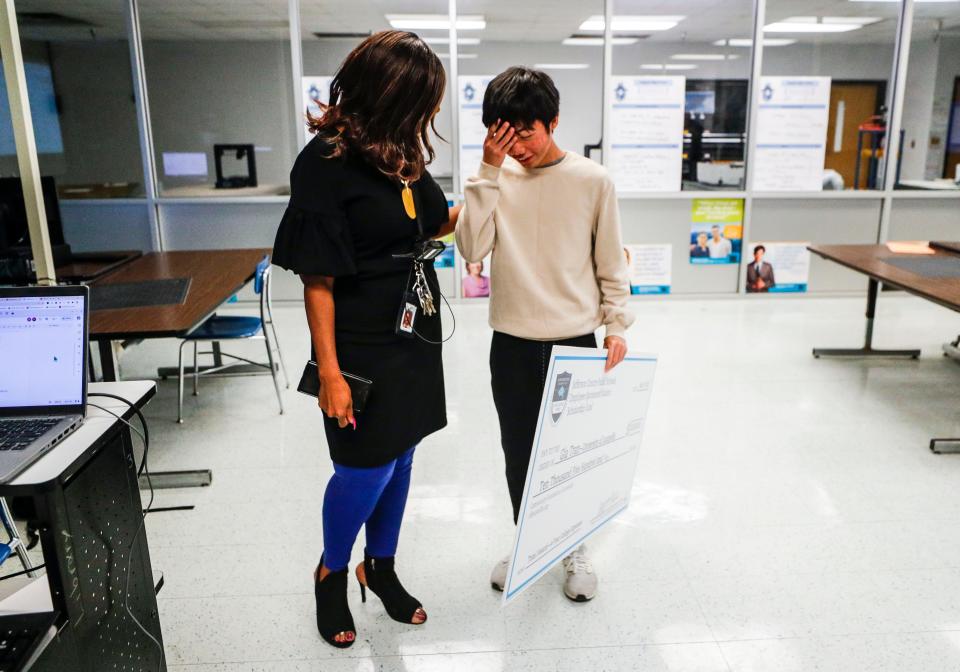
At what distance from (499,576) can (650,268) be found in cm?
422

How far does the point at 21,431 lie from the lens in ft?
4.57

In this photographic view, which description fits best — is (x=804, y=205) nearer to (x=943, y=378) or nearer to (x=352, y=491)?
(x=943, y=378)

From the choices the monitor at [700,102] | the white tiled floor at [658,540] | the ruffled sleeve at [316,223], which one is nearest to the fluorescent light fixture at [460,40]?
the monitor at [700,102]

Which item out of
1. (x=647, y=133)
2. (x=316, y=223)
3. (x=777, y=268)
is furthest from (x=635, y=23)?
(x=316, y=223)

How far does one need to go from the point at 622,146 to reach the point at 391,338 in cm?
447

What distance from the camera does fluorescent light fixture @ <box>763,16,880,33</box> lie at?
559 centimetres

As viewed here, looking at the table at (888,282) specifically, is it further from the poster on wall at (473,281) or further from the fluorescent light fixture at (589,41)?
the poster on wall at (473,281)

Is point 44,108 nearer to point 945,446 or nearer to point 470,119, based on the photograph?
point 470,119

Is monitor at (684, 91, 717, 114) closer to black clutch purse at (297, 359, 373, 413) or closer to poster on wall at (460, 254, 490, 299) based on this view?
poster on wall at (460, 254, 490, 299)

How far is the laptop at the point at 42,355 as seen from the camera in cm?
148

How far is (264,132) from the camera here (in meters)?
5.77

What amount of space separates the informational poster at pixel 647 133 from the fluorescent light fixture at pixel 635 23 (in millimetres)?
447

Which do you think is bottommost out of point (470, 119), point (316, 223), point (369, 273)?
point (369, 273)

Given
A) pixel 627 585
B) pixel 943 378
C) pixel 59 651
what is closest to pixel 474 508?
pixel 627 585
